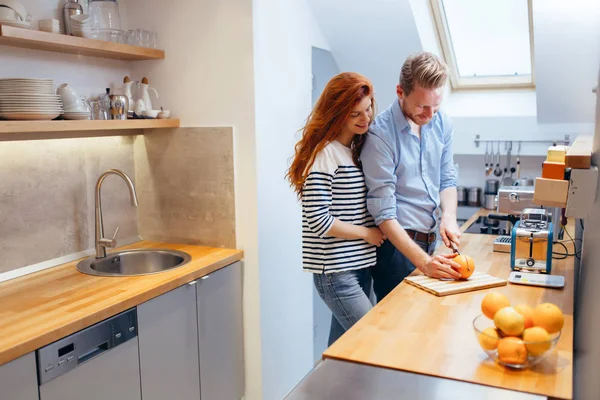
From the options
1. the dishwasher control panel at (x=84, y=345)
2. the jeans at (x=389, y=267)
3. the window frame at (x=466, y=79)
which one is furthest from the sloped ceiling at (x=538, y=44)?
the dishwasher control panel at (x=84, y=345)

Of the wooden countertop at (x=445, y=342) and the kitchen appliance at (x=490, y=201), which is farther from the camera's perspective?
the kitchen appliance at (x=490, y=201)

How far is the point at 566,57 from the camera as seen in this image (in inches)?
138

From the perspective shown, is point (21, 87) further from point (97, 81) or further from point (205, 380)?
point (205, 380)

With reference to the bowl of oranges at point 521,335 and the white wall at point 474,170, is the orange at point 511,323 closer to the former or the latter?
the bowl of oranges at point 521,335

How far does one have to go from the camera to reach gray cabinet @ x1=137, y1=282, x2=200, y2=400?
2236mm

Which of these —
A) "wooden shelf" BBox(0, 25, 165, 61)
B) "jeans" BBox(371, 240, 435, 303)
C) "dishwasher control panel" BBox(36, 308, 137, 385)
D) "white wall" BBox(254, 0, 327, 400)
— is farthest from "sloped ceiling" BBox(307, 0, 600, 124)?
"dishwasher control panel" BBox(36, 308, 137, 385)

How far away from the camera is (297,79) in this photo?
3.05 metres

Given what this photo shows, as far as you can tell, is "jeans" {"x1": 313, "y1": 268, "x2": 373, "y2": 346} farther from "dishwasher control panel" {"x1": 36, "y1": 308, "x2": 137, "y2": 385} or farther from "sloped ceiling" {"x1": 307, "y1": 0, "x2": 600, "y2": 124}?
"sloped ceiling" {"x1": 307, "y1": 0, "x2": 600, "y2": 124}

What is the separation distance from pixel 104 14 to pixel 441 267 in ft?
6.17

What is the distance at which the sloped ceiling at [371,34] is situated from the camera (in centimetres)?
323

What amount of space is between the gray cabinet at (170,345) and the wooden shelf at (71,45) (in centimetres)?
109

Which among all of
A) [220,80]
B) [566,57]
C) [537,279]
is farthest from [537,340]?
[566,57]

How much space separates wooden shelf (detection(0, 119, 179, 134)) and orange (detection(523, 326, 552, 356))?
5.92 ft

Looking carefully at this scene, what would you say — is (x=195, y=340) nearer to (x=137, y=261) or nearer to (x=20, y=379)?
(x=137, y=261)
